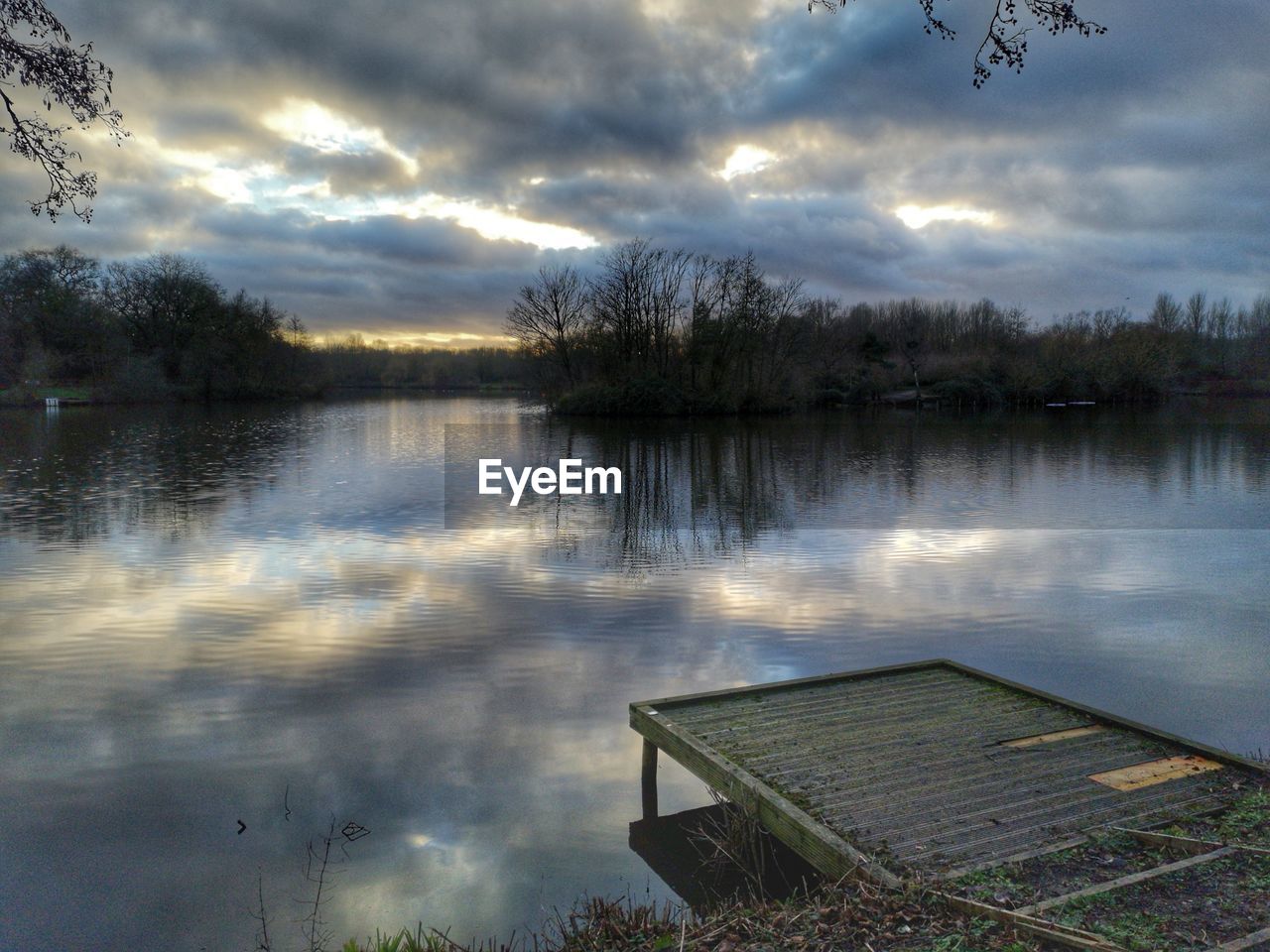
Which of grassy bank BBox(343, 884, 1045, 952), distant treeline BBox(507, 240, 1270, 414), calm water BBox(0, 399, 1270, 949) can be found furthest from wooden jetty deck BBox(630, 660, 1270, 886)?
distant treeline BBox(507, 240, 1270, 414)

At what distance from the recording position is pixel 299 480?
22484 millimetres

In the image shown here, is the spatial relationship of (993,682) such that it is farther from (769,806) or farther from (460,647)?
(460,647)

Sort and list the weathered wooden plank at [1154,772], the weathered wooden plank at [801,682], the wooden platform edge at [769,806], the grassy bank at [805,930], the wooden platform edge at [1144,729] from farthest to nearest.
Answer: the weathered wooden plank at [801,682]
the wooden platform edge at [1144,729]
the weathered wooden plank at [1154,772]
the wooden platform edge at [769,806]
the grassy bank at [805,930]

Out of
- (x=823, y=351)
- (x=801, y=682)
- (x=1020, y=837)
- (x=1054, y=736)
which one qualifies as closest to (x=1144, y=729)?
(x=1054, y=736)

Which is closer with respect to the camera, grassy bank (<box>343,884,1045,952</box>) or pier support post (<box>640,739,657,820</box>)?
grassy bank (<box>343,884,1045,952</box>)

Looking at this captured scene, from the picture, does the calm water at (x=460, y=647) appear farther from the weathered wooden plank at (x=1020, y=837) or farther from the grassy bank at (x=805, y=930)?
the weathered wooden plank at (x=1020, y=837)

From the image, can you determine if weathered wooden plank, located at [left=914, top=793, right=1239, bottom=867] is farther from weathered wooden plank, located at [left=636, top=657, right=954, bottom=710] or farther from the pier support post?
weathered wooden plank, located at [left=636, top=657, right=954, bottom=710]

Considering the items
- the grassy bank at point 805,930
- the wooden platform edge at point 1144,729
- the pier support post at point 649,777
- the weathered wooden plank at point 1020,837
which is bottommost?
the pier support post at point 649,777

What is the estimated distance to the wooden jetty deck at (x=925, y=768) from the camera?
4.47m

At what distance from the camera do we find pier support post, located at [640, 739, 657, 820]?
19.3 ft

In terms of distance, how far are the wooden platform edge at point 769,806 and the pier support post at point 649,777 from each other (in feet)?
0.21

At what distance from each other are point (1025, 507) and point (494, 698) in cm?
1378

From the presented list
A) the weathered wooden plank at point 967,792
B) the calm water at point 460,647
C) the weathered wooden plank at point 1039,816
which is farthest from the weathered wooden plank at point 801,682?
the weathered wooden plank at point 1039,816

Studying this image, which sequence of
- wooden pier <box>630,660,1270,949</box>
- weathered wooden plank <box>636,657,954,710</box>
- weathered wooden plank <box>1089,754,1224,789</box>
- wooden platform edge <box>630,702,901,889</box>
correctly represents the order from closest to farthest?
wooden platform edge <box>630,702,901,889</box>
wooden pier <box>630,660,1270,949</box>
weathered wooden plank <box>1089,754,1224,789</box>
weathered wooden plank <box>636,657,954,710</box>
